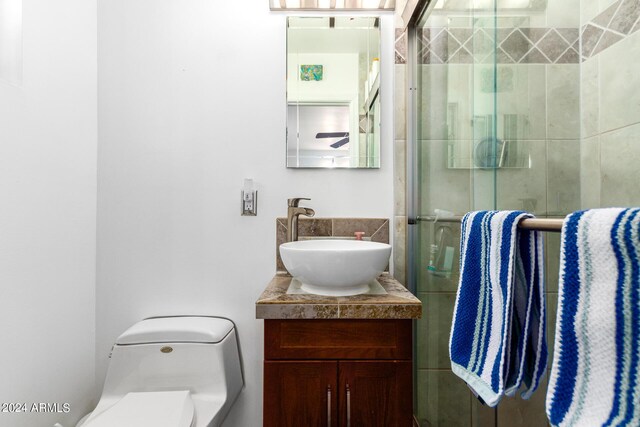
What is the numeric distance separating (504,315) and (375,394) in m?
0.57

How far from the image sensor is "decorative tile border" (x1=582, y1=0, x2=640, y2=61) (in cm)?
73

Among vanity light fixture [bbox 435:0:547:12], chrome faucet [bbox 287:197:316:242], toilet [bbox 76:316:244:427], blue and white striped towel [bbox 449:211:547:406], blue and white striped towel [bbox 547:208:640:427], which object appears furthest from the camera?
chrome faucet [bbox 287:197:316:242]

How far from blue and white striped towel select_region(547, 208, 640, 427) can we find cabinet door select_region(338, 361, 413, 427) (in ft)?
1.91

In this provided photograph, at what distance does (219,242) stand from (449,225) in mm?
946

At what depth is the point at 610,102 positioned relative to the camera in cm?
75

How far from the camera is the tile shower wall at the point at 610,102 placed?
0.71 meters

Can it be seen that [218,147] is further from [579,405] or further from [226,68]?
[579,405]

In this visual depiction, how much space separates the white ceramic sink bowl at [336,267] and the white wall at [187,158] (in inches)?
17.0

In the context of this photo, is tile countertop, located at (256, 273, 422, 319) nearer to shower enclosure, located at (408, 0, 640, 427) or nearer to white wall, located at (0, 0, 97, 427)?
shower enclosure, located at (408, 0, 640, 427)

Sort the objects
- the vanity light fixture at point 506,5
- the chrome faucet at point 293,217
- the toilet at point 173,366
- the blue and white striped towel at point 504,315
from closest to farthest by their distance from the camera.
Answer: the blue and white striped towel at point 504,315 < the vanity light fixture at point 506,5 < the toilet at point 173,366 < the chrome faucet at point 293,217

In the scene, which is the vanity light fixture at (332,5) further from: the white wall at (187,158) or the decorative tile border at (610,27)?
the decorative tile border at (610,27)

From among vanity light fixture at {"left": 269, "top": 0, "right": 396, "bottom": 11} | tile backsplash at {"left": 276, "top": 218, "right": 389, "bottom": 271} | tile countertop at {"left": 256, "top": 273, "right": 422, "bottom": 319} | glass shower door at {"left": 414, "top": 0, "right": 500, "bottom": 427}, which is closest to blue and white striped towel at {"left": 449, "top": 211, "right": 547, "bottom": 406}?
glass shower door at {"left": 414, "top": 0, "right": 500, "bottom": 427}

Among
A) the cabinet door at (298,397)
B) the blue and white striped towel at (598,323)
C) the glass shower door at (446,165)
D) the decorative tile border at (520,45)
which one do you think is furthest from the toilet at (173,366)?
the decorative tile border at (520,45)

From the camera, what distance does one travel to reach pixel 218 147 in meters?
1.40
